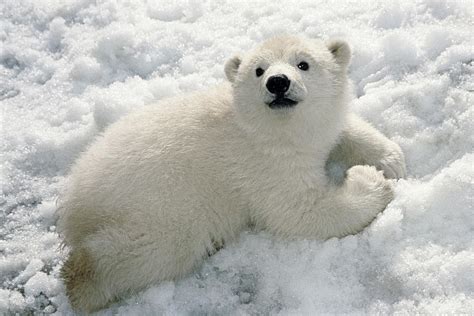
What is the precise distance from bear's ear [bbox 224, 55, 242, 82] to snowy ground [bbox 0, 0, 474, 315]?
44.0 inches

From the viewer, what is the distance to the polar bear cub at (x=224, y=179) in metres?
4.42

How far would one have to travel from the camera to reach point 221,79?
242 inches

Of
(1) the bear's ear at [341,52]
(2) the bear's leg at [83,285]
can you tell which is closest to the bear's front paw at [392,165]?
(1) the bear's ear at [341,52]

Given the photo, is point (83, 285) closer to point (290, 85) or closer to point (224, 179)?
point (224, 179)

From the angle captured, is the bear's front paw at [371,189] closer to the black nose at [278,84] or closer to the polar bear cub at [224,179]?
the polar bear cub at [224,179]

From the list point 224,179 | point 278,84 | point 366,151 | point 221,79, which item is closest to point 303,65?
point 278,84

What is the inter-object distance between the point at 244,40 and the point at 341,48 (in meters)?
1.79

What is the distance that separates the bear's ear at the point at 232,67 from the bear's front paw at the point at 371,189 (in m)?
1.12

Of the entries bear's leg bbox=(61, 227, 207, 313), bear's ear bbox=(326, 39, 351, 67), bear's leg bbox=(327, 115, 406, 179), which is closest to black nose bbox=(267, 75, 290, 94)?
bear's ear bbox=(326, 39, 351, 67)

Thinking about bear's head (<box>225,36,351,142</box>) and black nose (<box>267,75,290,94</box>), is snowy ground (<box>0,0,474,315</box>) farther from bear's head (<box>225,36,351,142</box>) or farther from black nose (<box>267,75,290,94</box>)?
black nose (<box>267,75,290,94</box>)

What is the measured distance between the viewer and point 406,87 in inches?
209

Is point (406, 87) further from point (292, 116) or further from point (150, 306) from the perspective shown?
point (150, 306)

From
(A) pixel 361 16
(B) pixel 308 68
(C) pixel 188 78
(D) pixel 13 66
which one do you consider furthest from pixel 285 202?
(D) pixel 13 66

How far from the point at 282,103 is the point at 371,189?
0.84m
